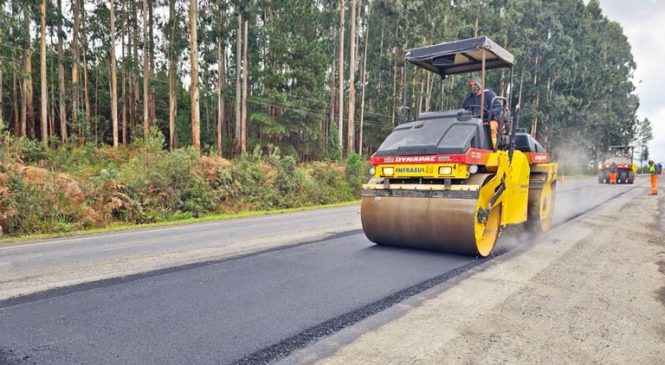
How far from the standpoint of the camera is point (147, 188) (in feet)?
38.4

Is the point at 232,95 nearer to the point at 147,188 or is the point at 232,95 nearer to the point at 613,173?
the point at 147,188

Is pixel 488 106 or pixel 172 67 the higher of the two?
pixel 172 67

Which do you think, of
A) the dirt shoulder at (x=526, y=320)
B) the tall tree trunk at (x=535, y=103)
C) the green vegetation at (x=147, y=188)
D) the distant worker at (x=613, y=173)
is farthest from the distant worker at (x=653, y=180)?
the tall tree trunk at (x=535, y=103)

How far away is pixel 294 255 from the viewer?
579 centimetres

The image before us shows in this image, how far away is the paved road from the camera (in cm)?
279

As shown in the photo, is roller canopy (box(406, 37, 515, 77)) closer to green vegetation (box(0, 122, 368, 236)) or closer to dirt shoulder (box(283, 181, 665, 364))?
dirt shoulder (box(283, 181, 665, 364))

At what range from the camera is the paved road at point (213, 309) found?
279cm

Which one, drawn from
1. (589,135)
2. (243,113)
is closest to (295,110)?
(243,113)

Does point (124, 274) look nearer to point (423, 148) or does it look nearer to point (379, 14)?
point (423, 148)

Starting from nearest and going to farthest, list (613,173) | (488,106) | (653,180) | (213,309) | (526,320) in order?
1. (526,320)
2. (213,309)
3. (488,106)
4. (653,180)
5. (613,173)

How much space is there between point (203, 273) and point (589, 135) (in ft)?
196

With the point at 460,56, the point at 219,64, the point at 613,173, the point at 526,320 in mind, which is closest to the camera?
the point at 526,320

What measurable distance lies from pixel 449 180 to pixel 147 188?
9.24 m

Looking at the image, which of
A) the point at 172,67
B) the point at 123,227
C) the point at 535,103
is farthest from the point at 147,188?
the point at 535,103
